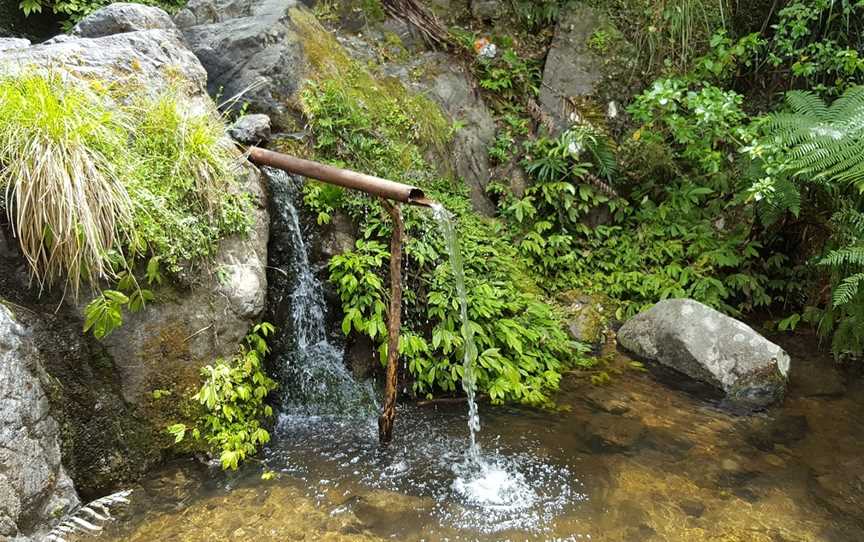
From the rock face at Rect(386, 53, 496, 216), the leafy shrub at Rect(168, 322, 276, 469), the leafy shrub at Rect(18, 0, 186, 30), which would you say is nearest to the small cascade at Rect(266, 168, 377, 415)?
the leafy shrub at Rect(168, 322, 276, 469)

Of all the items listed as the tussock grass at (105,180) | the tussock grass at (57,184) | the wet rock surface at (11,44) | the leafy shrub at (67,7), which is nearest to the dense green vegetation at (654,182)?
the tussock grass at (105,180)

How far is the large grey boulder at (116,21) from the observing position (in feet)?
15.9

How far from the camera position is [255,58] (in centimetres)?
559

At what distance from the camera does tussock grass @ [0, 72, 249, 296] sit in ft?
10.0

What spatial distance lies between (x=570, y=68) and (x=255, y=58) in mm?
4037

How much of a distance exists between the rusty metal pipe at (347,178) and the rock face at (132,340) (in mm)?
215

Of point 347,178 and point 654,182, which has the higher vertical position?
point 347,178

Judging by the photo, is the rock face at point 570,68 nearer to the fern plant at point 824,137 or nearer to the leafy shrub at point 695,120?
the leafy shrub at point 695,120

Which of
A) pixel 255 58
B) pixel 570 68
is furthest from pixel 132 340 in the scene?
pixel 570 68

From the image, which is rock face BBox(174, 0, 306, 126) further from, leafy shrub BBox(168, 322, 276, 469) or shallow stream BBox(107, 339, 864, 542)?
shallow stream BBox(107, 339, 864, 542)

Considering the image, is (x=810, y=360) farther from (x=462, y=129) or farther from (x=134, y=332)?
(x=134, y=332)

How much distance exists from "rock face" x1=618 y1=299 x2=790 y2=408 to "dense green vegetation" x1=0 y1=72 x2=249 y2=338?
13.2 feet

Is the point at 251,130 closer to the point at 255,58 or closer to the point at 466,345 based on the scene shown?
the point at 255,58

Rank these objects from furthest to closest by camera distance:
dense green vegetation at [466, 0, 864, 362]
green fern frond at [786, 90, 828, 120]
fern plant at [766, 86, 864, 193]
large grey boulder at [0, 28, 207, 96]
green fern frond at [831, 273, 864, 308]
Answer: dense green vegetation at [466, 0, 864, 362], green fern frond at [786, 90, 828, 120], fern plant at [766, 86, 864, 193], green fern frond at [831, 273, 864, 308], large grey boulder at [0, 28, 207, 96]
